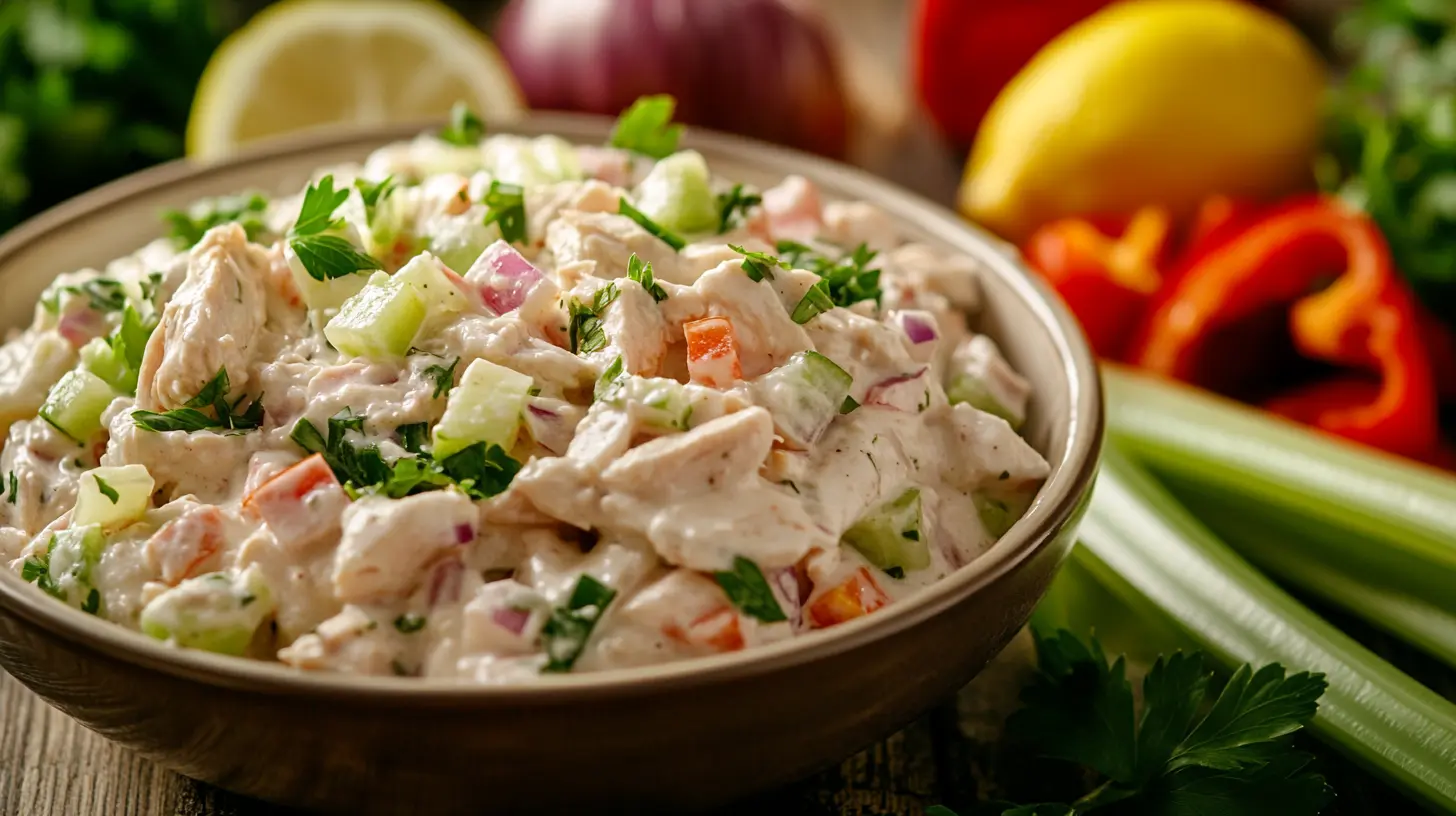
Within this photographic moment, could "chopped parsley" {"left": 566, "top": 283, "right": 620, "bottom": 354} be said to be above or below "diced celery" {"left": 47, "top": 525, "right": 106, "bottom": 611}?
above

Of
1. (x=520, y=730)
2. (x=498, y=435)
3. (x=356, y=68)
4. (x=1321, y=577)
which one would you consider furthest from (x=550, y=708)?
(x=356, y=68)

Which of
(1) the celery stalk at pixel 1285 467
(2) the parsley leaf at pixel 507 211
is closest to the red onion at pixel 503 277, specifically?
(2) the parsley leaf at pixel 507 211

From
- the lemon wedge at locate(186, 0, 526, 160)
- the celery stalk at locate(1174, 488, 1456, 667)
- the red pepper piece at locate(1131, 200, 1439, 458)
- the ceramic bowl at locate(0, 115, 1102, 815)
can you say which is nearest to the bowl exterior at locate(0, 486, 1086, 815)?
the ceramic bowl at locate(0, 115, 1102, 815)

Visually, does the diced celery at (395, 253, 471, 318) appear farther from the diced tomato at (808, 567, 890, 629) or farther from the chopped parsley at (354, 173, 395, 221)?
the diced tomato at (808, 567, 890, 629)

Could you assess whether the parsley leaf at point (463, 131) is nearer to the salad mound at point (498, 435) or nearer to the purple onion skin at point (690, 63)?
the salad mound at point (498, 435)

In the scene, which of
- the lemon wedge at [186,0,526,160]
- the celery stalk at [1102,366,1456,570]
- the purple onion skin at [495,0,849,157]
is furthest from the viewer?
the purple onion skin at [495,0,849,157]

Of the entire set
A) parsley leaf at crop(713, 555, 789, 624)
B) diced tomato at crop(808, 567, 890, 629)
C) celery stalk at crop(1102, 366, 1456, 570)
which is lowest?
celery stalk at crop(1102, 366, 1456, 570)

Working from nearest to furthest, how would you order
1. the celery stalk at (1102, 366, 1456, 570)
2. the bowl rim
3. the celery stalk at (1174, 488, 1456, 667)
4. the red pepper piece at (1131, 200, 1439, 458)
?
the bowl rim < the celery stalk at (1174, 488, 1456, 667) < the celery stalk at (1102, 366, 1456, 570) < the red pepper piece at (1131, 200, 1439, 458)

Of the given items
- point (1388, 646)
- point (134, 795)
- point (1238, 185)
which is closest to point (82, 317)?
point (134, 795)
